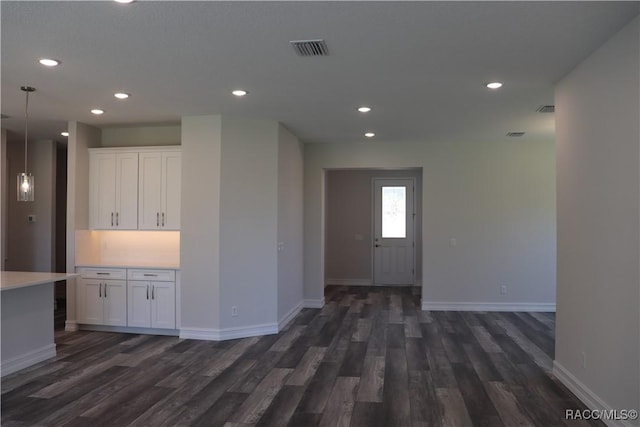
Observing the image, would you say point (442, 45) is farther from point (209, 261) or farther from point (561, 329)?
point (209, 261)

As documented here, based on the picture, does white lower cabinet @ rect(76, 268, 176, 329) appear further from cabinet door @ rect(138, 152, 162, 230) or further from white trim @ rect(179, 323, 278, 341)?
cabinet door @ rect(138, 152, 162, 230)

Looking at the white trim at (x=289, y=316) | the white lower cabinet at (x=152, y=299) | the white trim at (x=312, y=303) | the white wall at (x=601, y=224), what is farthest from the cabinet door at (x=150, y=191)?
the white wall at (x=601, y=224)

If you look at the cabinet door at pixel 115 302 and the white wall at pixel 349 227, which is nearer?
the cabinet door at pixel 115 302

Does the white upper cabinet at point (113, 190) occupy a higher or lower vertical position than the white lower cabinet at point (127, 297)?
higher

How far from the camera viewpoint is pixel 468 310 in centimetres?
705

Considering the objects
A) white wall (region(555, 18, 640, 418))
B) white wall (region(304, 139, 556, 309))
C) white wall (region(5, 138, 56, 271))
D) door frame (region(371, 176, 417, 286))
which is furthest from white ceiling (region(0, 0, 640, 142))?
door frame (region(371, 176, 417, 286))

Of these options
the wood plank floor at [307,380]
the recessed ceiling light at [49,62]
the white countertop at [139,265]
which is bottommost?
the wood plank floor at [307,380]

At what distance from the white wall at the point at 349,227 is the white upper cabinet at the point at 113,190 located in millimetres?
4612

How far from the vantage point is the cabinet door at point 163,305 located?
5508 millimetres

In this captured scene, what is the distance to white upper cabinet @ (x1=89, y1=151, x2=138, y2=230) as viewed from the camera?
5805mm

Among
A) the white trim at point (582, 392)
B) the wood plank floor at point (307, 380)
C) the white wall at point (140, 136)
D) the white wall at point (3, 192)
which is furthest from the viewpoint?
the white wall at point (3, 192)

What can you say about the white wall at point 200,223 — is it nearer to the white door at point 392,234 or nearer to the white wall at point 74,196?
the white wall at point 74,196

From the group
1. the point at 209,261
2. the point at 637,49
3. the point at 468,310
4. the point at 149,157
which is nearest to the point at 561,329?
the point at 637,49

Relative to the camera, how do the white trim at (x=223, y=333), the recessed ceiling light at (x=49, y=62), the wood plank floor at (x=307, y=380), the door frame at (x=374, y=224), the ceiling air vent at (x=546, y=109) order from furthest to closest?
the door frame at (x=374, y=224)
the white trim at (x=223, y=333)
the ceiling air vent at (x=546, y=109)
the recessed ceiling light at (x=49, y=62)
the wood plank floor at (x=307, y=380)
